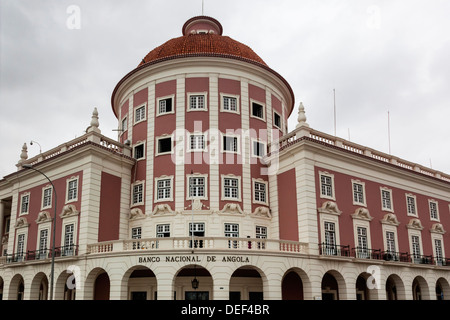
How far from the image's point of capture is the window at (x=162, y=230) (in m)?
33.2

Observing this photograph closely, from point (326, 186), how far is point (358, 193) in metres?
3.64

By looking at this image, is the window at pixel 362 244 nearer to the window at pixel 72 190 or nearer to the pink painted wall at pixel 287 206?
the pink painted wall at pixel 287 206

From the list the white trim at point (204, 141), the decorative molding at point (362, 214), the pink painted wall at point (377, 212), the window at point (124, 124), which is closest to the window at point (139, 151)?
the window at point (124, 124)

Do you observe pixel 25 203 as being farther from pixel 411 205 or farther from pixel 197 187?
pixel 411 205

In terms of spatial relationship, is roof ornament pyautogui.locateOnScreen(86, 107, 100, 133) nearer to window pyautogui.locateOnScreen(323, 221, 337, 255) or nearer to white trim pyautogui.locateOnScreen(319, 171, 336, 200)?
white trim pyautogui.locateOnScreen(319, 171, 336, 200)

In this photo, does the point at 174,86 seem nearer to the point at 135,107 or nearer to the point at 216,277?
the point at 135,107

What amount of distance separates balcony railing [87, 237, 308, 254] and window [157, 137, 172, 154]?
25.4ft

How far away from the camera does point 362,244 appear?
34375 millimetres

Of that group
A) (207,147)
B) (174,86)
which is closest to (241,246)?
(207,147)

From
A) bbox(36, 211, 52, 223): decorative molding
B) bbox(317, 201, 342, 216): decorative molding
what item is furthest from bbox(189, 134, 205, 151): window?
bbox(36, 211, 52, 223): decorative molding

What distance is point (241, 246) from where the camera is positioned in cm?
2873

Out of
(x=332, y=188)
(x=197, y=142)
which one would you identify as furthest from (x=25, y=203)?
(x=332, y=188)

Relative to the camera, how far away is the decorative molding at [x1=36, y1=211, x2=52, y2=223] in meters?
35.2
